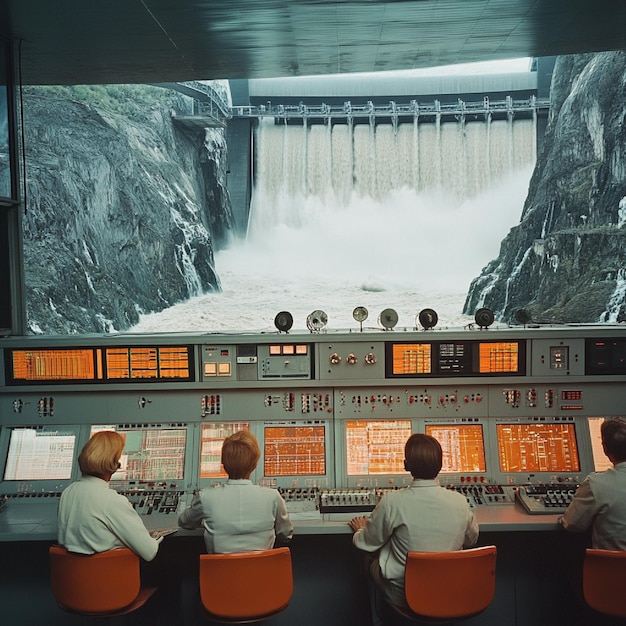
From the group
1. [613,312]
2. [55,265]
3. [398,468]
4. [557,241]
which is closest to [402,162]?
[557,241]

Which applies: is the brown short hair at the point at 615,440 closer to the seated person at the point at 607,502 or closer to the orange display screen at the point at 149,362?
the seated person at the point at 607,502

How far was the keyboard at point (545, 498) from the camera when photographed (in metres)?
2.61

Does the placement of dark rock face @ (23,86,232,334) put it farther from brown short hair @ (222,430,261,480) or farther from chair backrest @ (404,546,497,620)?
chair backrest @ (404,546,497,620)

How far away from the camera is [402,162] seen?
12250 millimetres

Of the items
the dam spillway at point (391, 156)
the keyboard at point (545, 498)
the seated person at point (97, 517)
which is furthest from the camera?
the dam spillway at point (391, 156)

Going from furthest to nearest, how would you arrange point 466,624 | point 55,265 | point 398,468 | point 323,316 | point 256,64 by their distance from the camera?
point 55,265
point 256,64
point 323,316
point 398,468
point 466,624

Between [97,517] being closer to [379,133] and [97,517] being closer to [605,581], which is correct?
[605,581]

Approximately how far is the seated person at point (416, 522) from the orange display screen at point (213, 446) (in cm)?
111

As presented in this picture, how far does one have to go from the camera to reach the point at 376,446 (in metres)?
3.10

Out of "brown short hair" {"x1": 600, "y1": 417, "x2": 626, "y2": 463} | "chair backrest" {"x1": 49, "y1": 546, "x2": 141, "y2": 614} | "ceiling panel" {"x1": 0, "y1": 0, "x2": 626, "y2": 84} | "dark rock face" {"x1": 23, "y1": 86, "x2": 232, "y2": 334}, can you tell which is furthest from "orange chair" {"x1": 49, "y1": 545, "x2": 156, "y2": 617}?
"dark rock face" {"x1": 23, "y1": 86, "x2": 232, "y2": 334}

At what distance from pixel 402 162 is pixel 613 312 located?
488 cm

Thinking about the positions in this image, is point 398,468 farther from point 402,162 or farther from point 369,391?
point 402,162

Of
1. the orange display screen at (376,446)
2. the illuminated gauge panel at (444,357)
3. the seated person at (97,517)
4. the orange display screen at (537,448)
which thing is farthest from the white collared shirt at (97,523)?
the orange display screen at (537,448)

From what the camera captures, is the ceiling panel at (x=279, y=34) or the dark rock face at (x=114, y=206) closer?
the ceiling panel at (x=279, y=34)
